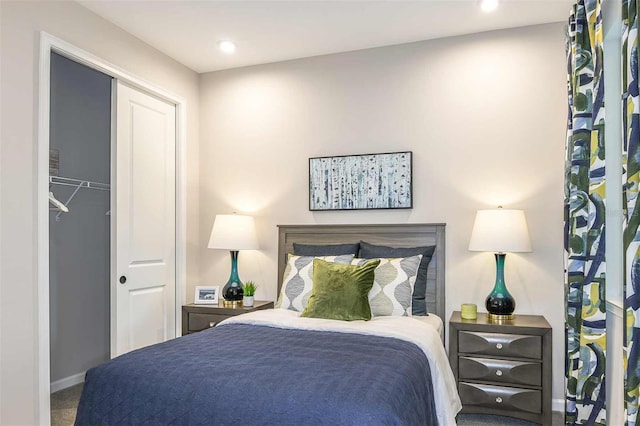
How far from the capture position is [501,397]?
2.99 metres

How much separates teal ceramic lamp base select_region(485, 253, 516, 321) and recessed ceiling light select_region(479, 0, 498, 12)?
1661 millimetres

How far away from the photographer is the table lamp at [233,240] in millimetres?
3773

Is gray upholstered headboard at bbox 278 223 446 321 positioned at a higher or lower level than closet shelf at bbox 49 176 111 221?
lower

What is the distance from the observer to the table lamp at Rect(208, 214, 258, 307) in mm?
3773

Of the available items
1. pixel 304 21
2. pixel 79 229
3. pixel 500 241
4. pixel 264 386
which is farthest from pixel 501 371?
pixel 79 229

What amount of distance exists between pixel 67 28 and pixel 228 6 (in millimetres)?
1035

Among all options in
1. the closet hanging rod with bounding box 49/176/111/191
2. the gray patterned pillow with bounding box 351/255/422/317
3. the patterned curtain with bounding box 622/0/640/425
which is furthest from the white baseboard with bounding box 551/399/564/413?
the closet hanging rod with bounding box 49/176/111/191

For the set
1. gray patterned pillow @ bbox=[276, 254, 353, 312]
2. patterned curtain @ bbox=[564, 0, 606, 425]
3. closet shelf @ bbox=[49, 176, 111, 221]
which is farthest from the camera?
closet shelf @ bbox=[49, 176, 111, 221]

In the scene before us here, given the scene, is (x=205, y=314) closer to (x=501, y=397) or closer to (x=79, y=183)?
(x=79, y=183)

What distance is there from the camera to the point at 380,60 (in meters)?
3.78

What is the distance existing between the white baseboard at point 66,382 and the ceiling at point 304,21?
2.82 metres

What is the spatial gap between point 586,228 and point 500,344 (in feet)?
3.08

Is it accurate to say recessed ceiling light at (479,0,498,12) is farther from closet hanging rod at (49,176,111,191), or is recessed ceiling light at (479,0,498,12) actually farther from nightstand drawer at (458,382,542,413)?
closet hanging rod at (49,176,111,191)

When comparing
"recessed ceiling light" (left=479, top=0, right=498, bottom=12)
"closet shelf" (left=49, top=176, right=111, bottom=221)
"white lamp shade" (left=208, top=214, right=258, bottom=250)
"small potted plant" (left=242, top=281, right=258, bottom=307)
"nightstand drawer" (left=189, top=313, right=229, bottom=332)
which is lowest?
"nightstand drawer" (left=189, top=313, right=229, bottom=332)
